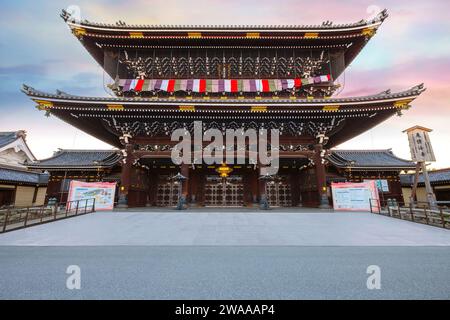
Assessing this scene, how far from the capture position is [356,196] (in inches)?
421

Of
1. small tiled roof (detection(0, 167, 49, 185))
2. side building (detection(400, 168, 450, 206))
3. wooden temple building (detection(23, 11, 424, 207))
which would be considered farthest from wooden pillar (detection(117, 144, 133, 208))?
side building (detection(400, 168, 450, 206))

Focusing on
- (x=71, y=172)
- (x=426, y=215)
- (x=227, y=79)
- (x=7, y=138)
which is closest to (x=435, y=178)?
(x=426, y=215)

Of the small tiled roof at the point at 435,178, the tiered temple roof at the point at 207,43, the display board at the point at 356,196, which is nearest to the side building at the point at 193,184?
the display board at the point at 356,196

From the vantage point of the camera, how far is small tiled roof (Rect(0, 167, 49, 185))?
50.1 feet

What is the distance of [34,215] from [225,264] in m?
10.3

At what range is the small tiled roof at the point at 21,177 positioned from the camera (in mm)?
15281

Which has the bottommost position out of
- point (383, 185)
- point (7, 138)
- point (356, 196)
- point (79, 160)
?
point (356, 196)

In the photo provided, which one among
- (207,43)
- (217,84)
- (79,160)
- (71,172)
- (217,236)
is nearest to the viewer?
(217,236)

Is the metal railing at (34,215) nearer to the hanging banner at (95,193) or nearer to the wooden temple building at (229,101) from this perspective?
the hanging banner at (95,193)

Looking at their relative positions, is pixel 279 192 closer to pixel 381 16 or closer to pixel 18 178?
pixel 381 16

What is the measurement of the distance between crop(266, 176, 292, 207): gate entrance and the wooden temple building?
0.37 feet

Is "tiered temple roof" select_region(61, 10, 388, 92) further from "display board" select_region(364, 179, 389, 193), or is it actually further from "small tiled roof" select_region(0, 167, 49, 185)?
"small tiled roof" select_region(0, 167, 49, 185)

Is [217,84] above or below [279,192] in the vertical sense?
above

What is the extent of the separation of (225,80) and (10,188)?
778 inches
